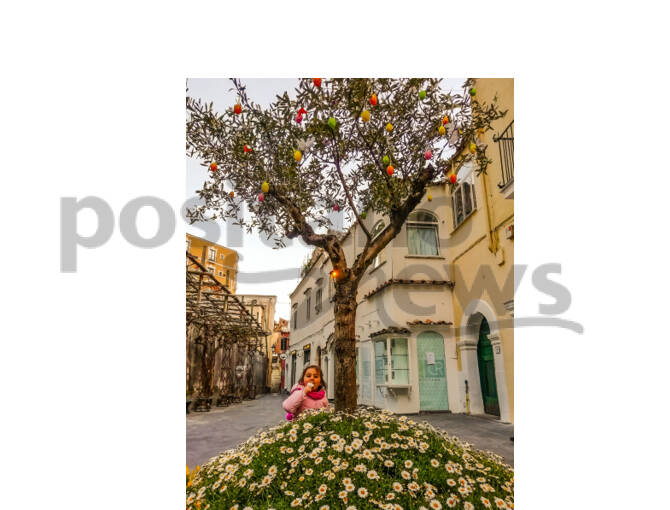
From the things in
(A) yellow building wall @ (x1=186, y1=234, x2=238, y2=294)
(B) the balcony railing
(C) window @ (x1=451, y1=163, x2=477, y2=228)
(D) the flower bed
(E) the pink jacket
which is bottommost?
(D) the flower bed

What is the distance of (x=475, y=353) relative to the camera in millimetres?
2932

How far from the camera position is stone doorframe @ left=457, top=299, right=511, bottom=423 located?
109 inches

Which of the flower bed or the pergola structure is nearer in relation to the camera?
the flower bed

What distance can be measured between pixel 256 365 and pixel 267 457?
1431 millimetres

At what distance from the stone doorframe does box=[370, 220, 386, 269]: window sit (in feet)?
2.67

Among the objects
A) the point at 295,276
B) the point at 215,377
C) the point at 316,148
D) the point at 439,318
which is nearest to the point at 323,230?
the point at 295,276

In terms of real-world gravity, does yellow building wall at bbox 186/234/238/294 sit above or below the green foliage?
below

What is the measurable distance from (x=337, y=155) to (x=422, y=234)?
3.39 feet

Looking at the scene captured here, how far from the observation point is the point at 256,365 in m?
3.87

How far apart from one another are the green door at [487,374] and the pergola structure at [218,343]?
1.88 meters

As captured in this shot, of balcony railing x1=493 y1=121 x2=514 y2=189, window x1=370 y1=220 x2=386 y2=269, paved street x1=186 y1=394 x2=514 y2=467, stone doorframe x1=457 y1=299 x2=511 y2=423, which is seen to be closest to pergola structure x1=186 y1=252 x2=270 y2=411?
paved street x1=186 y1=394 x2=514 y2=467

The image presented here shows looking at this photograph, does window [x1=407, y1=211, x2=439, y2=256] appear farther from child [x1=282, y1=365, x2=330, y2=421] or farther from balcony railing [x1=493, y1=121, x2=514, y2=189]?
child [x1=282, y1=365, x2=330, y2=421]

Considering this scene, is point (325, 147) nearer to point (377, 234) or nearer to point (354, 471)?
point (377, 234)

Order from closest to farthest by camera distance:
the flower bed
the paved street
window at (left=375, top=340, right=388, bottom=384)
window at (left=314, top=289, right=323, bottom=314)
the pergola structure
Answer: the flower bed → the paved street → window at (left=375, top=340, right=388, bottom=384) → the pergola structure → window at (left=314, top=289, right=323, bottom=314)
